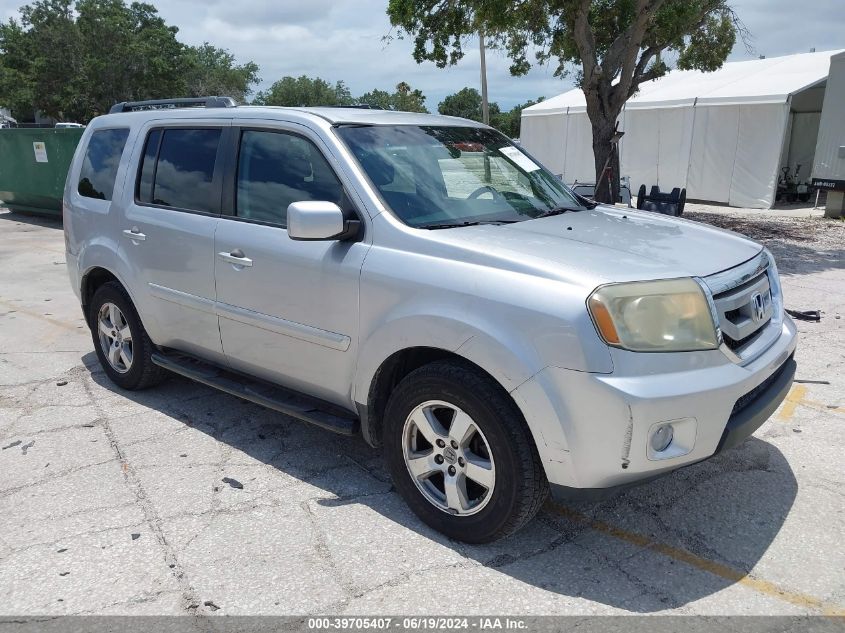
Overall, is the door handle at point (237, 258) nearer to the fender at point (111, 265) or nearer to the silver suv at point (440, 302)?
the silver suv at point (440, 302)

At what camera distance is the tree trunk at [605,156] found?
13.5 m

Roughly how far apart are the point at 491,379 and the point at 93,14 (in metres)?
48.2

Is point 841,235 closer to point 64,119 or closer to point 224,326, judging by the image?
point 224,326

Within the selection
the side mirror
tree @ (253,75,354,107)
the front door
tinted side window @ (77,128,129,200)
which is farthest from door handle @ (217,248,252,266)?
tree @ (253,75,354,107)

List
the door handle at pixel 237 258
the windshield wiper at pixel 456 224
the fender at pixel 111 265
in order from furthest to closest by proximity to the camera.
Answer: the fender at pixel 111 265, the door handle at pixel 237 258, the windshield wiper at pixel 456 224

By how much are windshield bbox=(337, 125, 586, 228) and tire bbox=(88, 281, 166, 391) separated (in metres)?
2.13

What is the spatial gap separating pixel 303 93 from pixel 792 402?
75946 mm

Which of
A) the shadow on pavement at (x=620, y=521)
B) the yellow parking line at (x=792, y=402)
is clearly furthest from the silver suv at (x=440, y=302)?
the yellow parking line at (x=792, y=402)

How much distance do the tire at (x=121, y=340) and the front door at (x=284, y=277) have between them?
1007 mm

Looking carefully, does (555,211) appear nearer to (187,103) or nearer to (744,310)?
(744,310)

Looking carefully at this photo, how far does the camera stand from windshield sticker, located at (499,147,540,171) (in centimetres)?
430

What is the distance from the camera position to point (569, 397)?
2598 millimetres

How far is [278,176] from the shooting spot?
375 centimetres

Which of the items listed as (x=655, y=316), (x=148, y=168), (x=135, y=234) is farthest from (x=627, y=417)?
(x=148, y=168)
